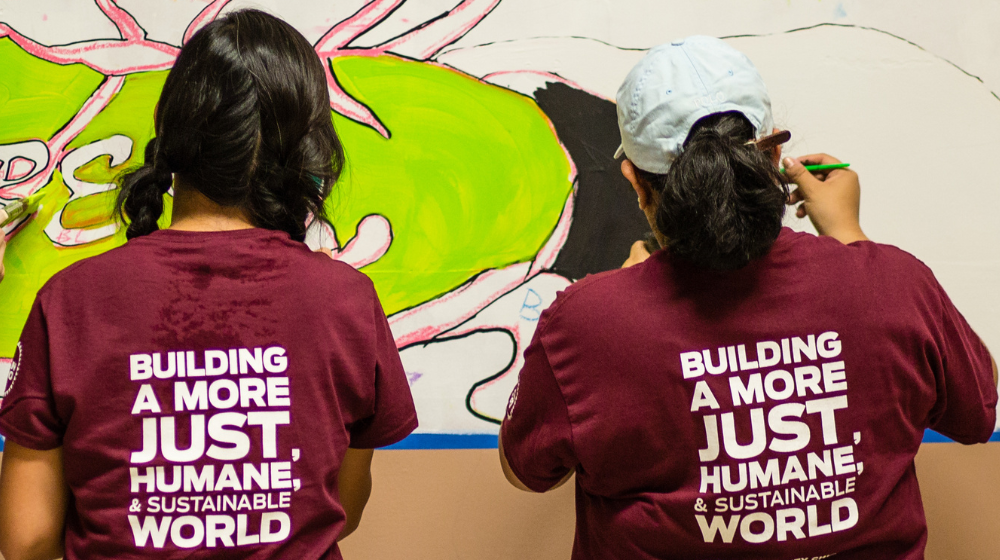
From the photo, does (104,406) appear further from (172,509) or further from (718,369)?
(718,369)

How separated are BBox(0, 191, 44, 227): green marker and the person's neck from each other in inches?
25.0

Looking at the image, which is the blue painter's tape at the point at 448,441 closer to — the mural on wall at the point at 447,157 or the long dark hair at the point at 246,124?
the mural on wall at the point at 447,157

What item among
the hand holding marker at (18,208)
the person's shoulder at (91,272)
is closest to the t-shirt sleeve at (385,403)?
the person's shoulder at (91,272)

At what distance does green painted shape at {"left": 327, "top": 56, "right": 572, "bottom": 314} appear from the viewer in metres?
1.27

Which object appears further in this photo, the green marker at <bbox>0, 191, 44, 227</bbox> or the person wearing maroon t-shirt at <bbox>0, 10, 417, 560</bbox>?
the green marker at <bbox>0, 191, 44, 227</bbox>

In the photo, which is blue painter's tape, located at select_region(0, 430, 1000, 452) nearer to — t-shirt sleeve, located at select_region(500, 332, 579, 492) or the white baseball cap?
t-shirt sleeve, located at select_region(500, 332, 579, 492)

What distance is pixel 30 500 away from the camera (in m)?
0.73

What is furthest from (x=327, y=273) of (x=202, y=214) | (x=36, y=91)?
(x=36, y=91)

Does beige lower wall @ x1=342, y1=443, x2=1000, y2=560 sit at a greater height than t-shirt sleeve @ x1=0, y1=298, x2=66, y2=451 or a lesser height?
lesser

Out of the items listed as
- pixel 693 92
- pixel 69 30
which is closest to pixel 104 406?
pixel 693 92

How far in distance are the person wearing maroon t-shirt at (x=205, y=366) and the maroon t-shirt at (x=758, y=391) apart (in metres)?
0.25

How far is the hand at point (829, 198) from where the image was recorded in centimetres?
95

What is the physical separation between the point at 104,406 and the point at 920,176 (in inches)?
49.8

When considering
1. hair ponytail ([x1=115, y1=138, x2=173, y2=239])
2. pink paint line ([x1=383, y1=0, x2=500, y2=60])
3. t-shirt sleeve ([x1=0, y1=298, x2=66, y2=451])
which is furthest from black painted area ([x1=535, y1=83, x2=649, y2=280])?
t-shirt sleeve ([x1=0, y1=298, x2=66, y2=451])
